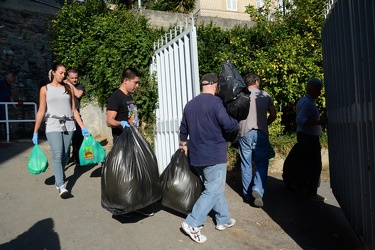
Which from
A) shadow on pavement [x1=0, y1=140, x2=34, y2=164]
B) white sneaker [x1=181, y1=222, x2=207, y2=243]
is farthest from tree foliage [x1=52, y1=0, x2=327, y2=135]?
white sneaker [x1=181, y1=222, x2=207, y2=243]

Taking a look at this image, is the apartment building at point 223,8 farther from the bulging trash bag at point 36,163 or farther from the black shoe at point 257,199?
the bulging trash bag at point 36,163

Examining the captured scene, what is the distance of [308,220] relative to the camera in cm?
452

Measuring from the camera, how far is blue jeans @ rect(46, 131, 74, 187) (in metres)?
4.54

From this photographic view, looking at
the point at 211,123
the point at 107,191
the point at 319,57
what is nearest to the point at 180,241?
the point at 107,191

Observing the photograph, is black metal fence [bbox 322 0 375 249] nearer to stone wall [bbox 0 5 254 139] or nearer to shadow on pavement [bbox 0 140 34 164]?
shadow on pavement [bbox 0 140 34 164]

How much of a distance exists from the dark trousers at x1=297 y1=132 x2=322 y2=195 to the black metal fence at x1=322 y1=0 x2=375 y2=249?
56 cm

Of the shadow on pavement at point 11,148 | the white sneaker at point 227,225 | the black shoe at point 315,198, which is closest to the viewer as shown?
the white sneaker at point 227,225

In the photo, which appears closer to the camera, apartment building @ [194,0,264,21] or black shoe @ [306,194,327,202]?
black shoe @ [306,194,327,202]

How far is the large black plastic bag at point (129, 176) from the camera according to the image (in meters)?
3.87

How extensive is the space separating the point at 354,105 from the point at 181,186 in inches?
75.6

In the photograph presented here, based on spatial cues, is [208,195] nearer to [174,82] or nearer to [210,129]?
[210,129]

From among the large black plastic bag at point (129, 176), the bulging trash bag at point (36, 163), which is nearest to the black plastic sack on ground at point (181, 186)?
the large black plastic bag at point (129, 176)

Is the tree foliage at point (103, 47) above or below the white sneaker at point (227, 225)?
above

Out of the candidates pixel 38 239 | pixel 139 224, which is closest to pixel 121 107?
pixel 139 224
